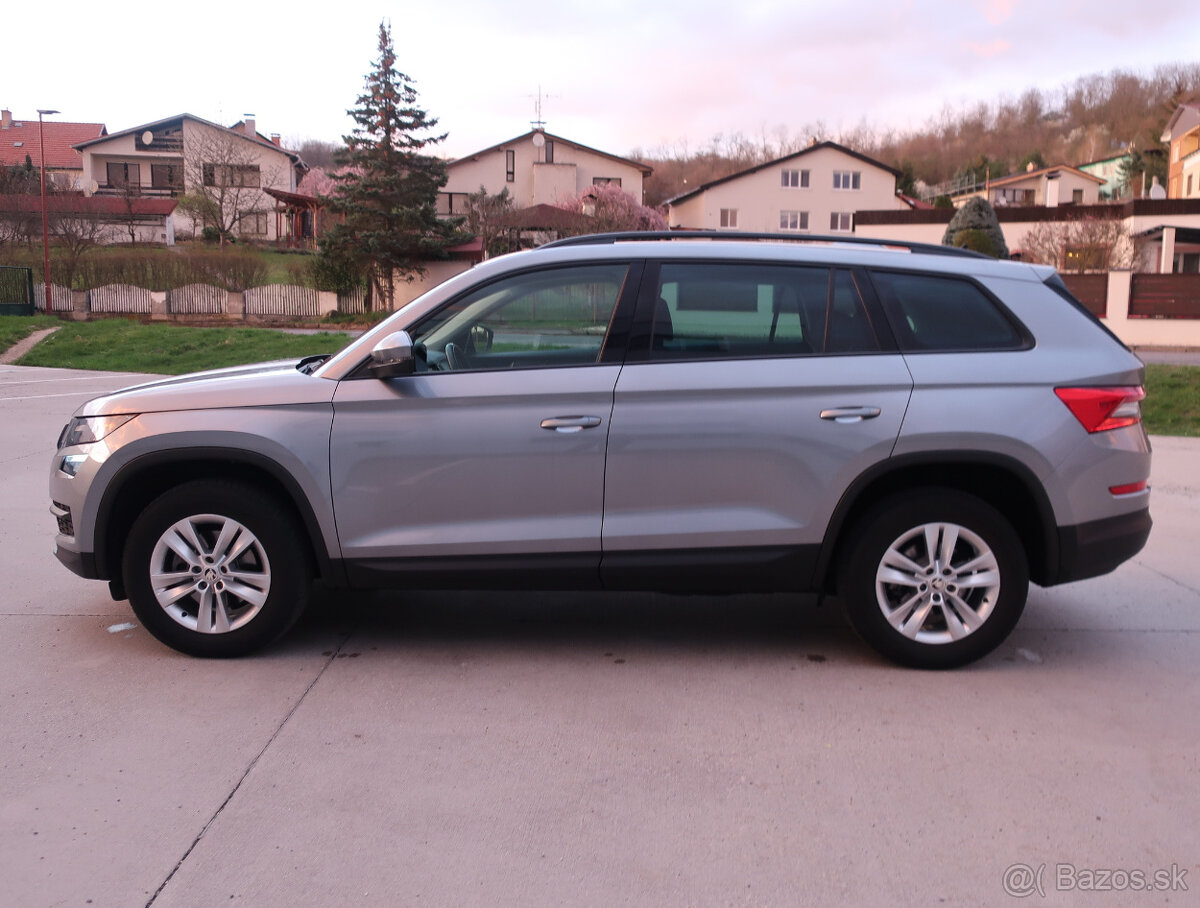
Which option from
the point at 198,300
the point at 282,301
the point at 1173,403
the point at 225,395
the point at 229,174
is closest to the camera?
the point at 225,395

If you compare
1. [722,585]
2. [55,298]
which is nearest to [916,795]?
[722,585]

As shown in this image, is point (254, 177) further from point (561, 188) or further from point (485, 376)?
point (485, 376)

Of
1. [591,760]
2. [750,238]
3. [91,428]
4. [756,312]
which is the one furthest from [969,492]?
[91,428]

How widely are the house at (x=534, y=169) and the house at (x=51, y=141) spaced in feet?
89.5

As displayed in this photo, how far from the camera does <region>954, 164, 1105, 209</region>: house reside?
243 feet

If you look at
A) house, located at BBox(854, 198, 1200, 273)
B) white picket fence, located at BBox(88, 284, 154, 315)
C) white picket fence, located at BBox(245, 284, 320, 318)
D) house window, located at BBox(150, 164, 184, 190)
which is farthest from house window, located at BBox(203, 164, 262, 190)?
house, located at BBox(854, 198, 1200, 273)

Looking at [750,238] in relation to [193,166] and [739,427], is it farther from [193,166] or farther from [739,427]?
[193,166]

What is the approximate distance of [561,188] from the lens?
63.9 metres

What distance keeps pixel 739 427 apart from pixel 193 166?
212 feet

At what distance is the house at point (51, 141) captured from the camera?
2837 inches

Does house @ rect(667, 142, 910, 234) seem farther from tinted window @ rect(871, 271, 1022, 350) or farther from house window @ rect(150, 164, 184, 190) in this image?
tinted window @ rect(871, 271, 1022, 350)

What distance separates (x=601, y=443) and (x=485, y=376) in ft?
1.89

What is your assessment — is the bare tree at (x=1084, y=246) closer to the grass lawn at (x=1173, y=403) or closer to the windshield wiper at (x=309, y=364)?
the grass lawn at (x=1173, y=403)

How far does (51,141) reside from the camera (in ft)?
244
